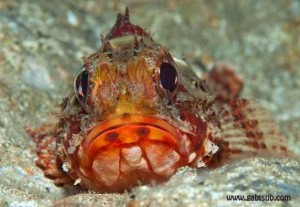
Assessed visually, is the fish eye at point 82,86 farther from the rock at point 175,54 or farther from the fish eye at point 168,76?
the rock at point 175,54

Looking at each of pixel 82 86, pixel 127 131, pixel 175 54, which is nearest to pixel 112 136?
pixel 127 131

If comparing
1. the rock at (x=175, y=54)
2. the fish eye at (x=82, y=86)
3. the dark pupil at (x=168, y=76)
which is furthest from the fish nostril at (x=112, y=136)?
the dark pupil at (x=168, y=76)

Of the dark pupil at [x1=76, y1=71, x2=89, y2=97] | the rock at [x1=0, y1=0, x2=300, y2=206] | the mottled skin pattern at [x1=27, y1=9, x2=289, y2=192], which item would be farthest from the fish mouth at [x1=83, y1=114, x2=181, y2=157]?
the dark pupil at [x1=76, y1=71, x2=89, y2=97]

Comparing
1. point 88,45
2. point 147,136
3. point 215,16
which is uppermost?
point 215,16

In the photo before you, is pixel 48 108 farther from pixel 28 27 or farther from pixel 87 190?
pixel 87 190

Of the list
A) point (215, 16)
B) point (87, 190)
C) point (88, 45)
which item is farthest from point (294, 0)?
point (87, 190)
